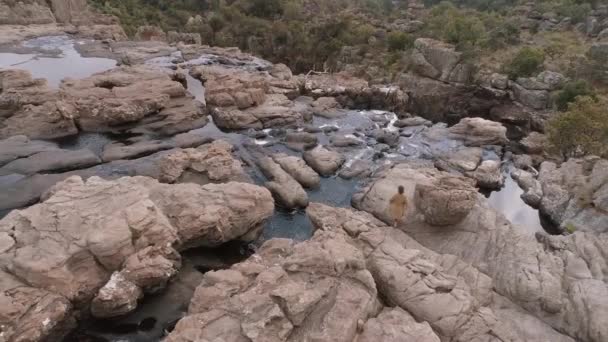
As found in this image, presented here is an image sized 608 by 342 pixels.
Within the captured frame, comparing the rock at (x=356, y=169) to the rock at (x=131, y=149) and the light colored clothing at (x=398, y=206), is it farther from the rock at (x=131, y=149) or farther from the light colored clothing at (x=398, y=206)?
the rock at (x=131, y=149)

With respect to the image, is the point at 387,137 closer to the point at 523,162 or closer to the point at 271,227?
the point at 523,162

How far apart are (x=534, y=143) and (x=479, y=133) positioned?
494 centimetres

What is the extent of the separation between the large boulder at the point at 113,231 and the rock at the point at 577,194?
53.2 ft

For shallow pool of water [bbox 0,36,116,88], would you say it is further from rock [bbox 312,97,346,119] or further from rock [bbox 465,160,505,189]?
rock [bbox 465,160,505,189]

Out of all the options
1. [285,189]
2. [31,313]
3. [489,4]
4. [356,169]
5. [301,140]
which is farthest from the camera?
[489,4]

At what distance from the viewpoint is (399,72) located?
174 ft

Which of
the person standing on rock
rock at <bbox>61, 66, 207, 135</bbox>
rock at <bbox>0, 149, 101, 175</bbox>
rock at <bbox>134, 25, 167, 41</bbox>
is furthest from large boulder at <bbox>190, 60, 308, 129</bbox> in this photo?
rock at <bbox>134, 25, 167, 41</bbox>

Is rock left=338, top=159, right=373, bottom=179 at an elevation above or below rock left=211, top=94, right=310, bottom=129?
above

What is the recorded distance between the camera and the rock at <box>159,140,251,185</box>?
73.3ft

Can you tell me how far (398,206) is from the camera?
62.0 ft

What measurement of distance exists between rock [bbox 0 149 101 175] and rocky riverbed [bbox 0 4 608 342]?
0.12 metres

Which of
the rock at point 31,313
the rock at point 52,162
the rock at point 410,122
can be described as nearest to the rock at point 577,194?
the rock at point 410,122

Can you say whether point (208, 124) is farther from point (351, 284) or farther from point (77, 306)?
point (351, 284)

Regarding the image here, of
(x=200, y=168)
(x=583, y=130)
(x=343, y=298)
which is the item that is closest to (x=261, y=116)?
(x=200, y=168)
